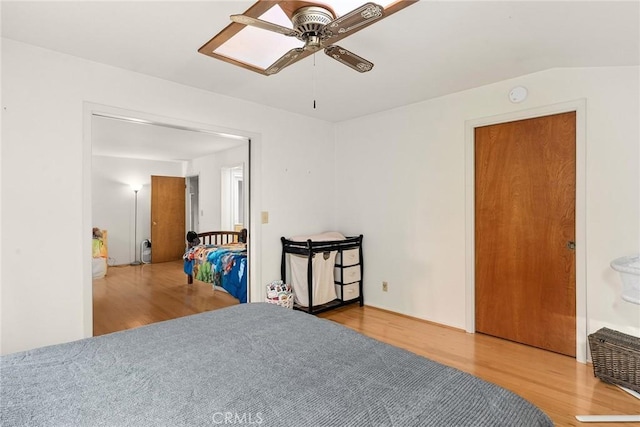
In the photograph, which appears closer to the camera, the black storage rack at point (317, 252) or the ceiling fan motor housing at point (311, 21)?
the ceiling fan motor housing at point (311, 21)

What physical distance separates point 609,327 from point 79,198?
400 centimetres

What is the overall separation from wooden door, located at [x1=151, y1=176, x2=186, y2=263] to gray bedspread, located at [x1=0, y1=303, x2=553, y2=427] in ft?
7.22

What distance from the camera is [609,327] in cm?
241

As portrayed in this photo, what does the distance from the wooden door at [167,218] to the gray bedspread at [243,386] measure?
2.20 m

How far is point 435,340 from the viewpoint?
2973 millimetres

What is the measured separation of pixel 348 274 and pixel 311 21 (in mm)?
2919

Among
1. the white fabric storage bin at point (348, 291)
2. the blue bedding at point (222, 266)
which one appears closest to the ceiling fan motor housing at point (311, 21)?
the blue bedding at point (222, 266)

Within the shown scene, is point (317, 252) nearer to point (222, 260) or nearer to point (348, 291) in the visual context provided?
point (348, 291)

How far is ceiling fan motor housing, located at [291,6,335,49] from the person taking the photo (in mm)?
1384

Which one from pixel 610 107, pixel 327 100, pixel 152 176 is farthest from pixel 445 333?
pixel 152 176

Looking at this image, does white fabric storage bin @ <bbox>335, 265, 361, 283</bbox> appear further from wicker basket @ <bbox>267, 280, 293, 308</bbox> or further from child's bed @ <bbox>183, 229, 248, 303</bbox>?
child's bed @ <bbox>183, 229, 248, 303</bbox>

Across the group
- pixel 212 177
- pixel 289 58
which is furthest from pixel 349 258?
pixel 289 58

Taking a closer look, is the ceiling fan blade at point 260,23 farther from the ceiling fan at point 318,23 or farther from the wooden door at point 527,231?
the wooden door at point 527,231

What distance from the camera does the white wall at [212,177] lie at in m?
3.54
